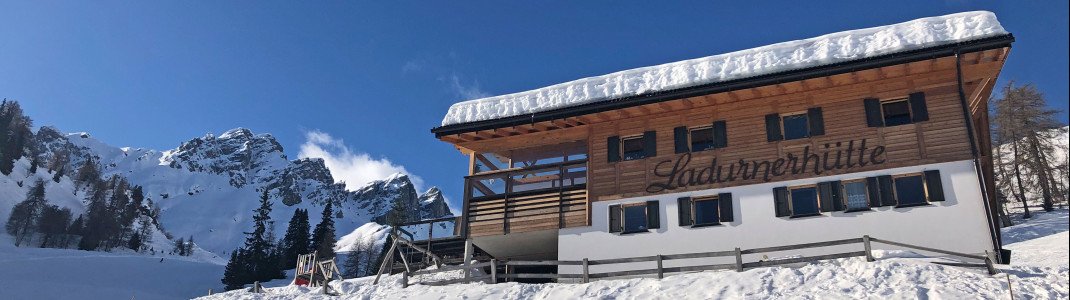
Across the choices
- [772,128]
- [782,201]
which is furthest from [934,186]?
[772,128]

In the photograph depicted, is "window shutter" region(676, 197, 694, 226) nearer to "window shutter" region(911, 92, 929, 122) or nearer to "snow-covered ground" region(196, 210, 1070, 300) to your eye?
"snow-covered ground" region(196, 210, 1070, 300)

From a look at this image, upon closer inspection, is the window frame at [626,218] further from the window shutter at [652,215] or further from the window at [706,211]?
the window at [706,211]

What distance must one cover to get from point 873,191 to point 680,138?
5.33 m

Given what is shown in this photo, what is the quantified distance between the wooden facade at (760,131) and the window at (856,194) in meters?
0.38

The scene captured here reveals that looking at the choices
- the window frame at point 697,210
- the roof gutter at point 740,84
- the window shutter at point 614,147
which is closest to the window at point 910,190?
the roof gutter at point 740,84

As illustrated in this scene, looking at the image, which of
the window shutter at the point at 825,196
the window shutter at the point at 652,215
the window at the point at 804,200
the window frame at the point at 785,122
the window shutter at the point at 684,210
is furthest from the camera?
the window shutter at the point at 652,215

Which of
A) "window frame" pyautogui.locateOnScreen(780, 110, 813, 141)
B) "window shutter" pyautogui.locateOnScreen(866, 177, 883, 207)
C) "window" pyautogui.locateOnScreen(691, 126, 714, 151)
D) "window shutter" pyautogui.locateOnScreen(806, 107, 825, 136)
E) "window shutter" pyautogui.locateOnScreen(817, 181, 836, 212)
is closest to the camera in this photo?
"window shutter" pyautogui.locateOnScreen(866, 177, 883, 207)

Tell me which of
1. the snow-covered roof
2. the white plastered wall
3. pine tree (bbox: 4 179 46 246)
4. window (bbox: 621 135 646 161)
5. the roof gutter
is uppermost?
pine tree (bbox: 4 179 46 246)

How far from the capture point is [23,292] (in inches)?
1850

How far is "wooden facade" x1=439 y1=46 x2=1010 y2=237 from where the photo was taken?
750 inches

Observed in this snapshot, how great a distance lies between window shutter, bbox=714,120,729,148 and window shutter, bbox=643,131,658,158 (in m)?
1.75

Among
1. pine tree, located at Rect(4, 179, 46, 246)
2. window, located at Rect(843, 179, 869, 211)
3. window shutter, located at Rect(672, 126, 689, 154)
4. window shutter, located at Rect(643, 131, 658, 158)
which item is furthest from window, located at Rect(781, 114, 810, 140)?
pine tree, located at Rect(4, 179, 46, 246)

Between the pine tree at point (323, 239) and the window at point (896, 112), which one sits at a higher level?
the pine tree at point (323, 239)

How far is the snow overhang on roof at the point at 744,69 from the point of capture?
18984 millimetres
